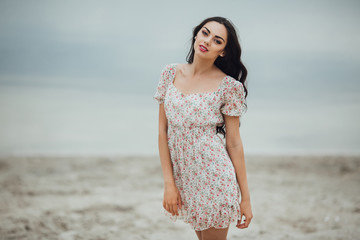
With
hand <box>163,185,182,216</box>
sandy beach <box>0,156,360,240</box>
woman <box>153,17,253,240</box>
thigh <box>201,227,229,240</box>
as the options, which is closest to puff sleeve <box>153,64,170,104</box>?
woman <box>153,17,253,240</box>

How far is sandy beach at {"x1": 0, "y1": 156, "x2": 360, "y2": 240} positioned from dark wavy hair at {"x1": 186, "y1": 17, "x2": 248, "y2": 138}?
201 centimetres

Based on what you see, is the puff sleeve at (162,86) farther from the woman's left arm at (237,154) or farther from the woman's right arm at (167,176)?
the woman's left arm at (237,154)

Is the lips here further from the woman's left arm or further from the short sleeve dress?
the woman's left arm

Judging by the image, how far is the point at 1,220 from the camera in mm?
3869

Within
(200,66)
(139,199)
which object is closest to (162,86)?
(200,66)

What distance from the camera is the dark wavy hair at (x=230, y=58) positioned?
2.10 meters

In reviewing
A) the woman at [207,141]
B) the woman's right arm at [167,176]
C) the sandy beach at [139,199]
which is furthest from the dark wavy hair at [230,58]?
the sandy beach at [139,199]

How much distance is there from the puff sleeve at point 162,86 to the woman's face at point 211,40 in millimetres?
232

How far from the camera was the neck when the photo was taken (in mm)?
2117

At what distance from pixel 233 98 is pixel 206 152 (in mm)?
329

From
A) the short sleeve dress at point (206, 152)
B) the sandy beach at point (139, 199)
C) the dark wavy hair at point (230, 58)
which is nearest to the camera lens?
the short sleeve dress at point (206, 152)

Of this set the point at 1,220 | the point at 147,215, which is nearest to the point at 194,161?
the point at 147,215

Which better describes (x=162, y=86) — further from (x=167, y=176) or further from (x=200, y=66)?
(x=167, y=176)

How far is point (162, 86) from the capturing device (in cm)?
219
